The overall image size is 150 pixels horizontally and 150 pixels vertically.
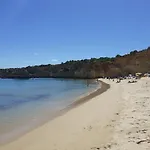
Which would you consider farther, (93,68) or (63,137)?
(93,68)

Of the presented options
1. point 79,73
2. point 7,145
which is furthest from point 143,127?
point 79,73

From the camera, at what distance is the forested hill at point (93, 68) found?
7738cm

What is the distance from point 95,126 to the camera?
398 inches

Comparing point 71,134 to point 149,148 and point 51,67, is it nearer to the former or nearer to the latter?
point 149,148

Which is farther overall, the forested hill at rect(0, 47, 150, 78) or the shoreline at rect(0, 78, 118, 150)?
the forested hill at rect(0, 47, 150, 78)

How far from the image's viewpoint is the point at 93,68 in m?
101

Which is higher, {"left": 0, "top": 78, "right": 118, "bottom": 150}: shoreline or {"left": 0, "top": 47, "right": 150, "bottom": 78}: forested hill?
{"left": 0, "top": 47, "right": 150, "bottom": 78}: forested hill

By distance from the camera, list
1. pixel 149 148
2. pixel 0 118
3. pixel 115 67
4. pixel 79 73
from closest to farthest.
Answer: pixel 149 148
pixel 0 118
pixel 115 67
pixel 79 73

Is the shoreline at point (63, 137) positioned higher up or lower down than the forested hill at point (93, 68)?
lower down

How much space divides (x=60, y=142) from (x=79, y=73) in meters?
99.7

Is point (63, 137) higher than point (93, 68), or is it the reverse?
point (93, 68)

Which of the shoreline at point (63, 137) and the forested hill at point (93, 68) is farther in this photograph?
the forested hill at point (93, 68)

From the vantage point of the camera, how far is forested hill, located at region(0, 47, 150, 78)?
3046 inches

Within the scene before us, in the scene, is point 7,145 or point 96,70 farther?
point 96,70
